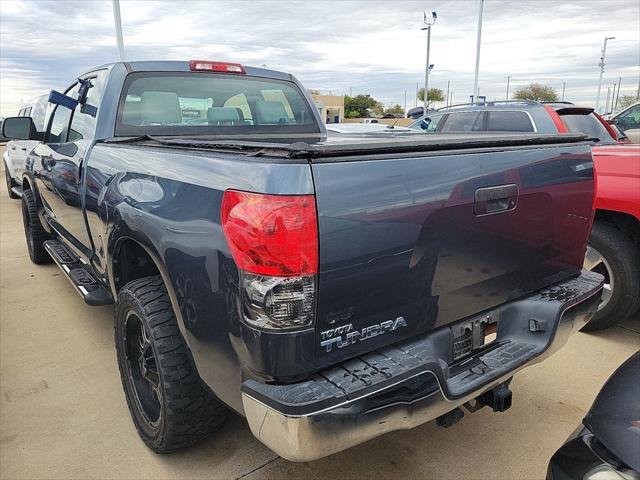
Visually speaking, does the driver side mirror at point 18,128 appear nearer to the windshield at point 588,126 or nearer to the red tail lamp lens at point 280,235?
the red tail lamp lens at point 280,235

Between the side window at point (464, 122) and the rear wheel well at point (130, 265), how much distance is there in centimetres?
612

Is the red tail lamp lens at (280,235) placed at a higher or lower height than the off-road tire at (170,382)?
higher

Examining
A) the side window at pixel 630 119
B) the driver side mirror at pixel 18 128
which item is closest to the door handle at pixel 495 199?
the driver side mirror at pixel 18 128

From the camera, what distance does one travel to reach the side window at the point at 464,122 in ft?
25.0

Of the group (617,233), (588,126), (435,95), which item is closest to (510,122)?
(588,126)

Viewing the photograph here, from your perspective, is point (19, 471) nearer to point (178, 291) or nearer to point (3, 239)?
point (178, 291)

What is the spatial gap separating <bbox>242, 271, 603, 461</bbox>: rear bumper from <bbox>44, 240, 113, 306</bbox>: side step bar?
1.81 m

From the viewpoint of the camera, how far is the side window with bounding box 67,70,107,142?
3357 millimetres

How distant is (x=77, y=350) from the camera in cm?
364

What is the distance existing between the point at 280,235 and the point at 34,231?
4906 millimetres

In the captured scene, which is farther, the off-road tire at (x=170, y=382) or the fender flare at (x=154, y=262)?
the off-road tire at (x=170, y=382)

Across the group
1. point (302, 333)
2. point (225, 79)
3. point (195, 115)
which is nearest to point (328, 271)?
point (302, 333)

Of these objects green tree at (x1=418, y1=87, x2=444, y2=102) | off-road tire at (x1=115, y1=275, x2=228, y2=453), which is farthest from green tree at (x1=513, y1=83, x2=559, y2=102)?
off-road tire at (x1=115, y1=275, x2=228, y2=453)

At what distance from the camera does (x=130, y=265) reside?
8.91ft
